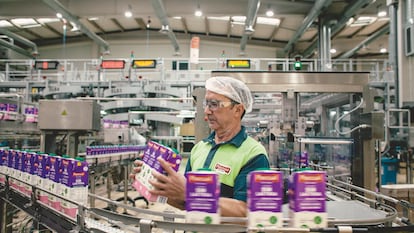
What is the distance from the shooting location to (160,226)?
2.86 ft

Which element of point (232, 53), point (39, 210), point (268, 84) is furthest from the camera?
point (232, 53)

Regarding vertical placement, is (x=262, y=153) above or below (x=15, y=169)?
above

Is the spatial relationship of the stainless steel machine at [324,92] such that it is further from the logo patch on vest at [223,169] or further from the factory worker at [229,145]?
the logo patch on vest at [223,169]

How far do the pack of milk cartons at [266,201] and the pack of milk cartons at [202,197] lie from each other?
0.10 m

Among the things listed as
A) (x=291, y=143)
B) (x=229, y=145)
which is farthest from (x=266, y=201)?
(x=291, y=143)

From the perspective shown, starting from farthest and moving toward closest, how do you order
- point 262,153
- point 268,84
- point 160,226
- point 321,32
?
point 321,32 → point 268,84 → point 262,153 → point 160,226

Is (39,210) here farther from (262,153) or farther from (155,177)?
(262,153)

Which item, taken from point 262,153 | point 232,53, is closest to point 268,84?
point 262,153

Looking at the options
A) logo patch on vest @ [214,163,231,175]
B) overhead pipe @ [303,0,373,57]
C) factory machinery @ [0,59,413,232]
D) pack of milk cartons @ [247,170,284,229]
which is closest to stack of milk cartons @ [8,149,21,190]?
Result: factory machinery @ [0,59,413,232]

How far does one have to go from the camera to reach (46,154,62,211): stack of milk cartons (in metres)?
1.77

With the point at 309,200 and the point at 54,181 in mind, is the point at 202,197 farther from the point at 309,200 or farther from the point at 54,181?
the point at 54,181

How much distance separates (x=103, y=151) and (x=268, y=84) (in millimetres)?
2201

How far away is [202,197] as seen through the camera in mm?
827

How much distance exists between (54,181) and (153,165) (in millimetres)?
1166
